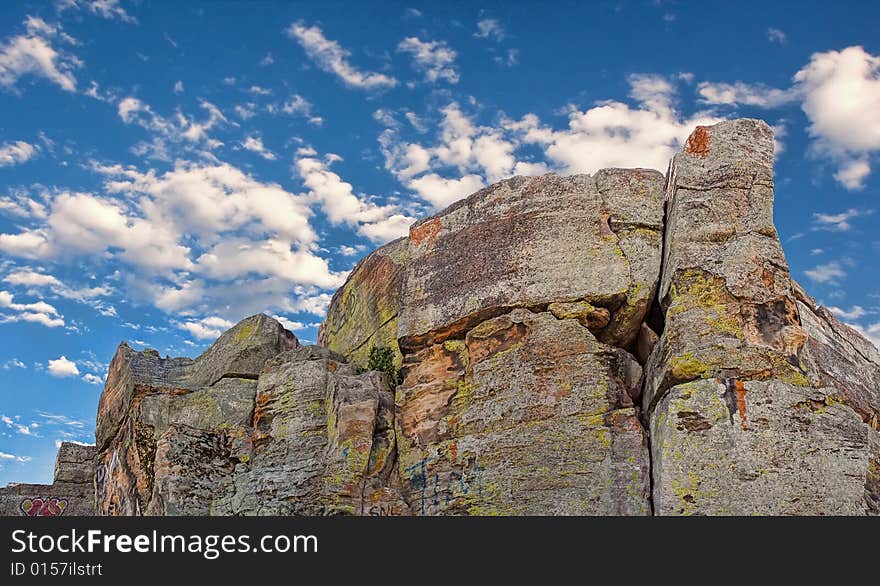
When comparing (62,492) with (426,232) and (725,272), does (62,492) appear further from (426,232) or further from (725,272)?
(725,272)

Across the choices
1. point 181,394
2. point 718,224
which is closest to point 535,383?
point 718,224

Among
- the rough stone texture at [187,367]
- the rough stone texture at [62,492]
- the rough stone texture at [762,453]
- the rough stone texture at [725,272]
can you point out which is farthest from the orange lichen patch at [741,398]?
the rough stone texture at [62,492]

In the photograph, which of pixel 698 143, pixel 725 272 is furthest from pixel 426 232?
pixel 725 272

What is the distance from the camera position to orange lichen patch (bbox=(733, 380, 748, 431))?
1237 cm

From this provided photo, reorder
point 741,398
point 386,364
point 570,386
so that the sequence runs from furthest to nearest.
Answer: point 386,364, point 570,386, point 741,398

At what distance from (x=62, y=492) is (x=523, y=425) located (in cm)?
1389

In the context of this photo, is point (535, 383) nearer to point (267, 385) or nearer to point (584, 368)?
point (584, 368)

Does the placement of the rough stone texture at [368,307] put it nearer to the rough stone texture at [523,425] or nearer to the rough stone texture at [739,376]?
the rough stone texture at [523,425]

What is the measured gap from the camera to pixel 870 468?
39.9 ft

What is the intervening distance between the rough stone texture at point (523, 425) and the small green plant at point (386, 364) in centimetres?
62

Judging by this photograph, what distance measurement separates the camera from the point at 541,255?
15.4 metres

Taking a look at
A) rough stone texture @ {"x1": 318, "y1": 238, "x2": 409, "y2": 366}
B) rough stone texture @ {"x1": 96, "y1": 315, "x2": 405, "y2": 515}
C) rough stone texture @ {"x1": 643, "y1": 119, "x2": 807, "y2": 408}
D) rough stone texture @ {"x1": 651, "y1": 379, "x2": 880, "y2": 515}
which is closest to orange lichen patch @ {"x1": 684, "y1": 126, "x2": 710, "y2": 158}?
rough stone texture @ {"x1": 643, "y1": 119, "x2": 807, "y2": 408}

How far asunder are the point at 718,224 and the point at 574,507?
15.1 feet

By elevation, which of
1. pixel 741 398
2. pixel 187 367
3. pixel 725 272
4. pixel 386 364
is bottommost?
pixel 741 398
